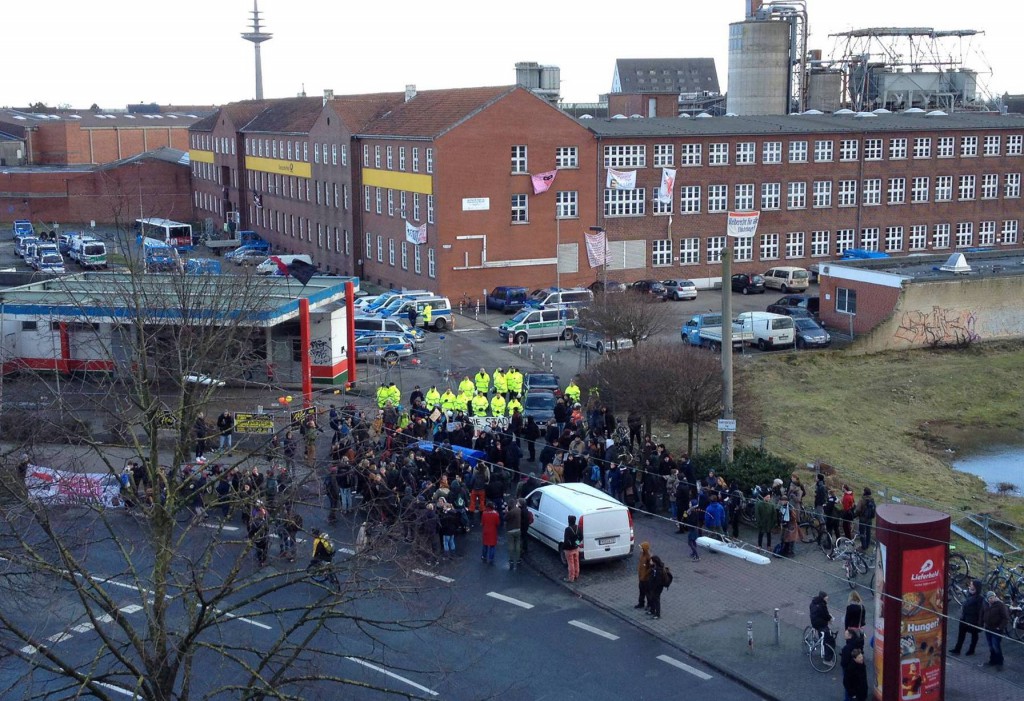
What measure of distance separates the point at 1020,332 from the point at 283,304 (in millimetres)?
29159

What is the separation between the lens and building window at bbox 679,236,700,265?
56.5m

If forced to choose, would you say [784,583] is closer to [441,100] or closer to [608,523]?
[608,523]

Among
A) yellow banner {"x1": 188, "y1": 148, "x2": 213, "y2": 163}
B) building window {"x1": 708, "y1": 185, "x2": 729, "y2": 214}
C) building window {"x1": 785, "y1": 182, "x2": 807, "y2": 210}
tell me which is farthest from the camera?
yellow banner {"x1": 188, "y1": 148, "x2": 213, "y2": 163}

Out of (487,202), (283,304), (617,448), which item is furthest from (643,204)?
(617,448)

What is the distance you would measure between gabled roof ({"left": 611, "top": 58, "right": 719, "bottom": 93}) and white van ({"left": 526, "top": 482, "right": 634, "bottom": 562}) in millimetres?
111430

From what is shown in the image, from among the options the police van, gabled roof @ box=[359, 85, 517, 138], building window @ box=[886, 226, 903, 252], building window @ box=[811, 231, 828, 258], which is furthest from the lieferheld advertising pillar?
building window @ box=[886, 226, 903, 252]

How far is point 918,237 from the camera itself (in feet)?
202

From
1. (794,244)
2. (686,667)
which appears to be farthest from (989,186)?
(686,667)

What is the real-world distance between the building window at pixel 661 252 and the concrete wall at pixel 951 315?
12.8m

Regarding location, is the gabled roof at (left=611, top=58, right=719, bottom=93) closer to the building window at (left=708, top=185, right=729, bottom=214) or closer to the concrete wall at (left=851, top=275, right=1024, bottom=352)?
the building window at (left=708, top=185, right=729, bottom=214)

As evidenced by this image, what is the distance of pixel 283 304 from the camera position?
34.0m

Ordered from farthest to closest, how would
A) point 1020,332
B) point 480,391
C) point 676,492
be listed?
point 1020,332 < point 480,391 < point 676,492

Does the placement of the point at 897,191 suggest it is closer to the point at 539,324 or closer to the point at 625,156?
the point at 625,156

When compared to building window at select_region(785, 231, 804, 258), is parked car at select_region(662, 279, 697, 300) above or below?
below
